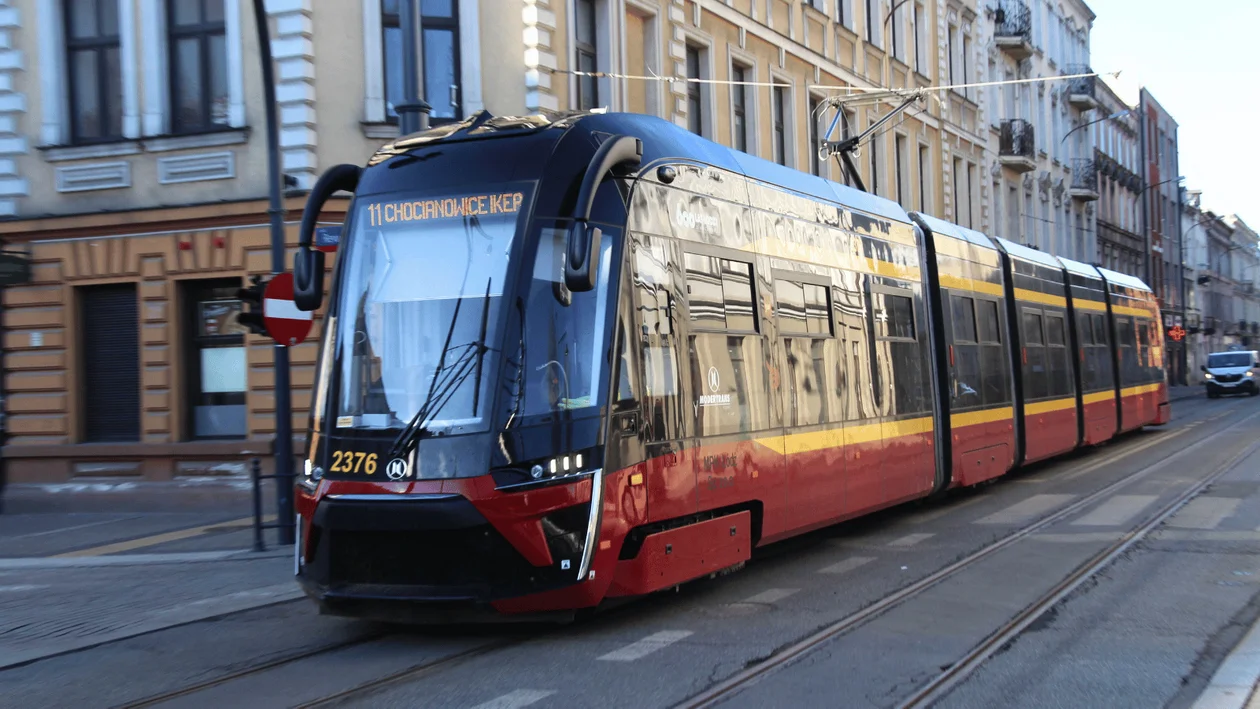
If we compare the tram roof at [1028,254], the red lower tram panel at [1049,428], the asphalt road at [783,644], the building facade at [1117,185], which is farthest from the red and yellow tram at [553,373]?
the building facade at [1117,185]

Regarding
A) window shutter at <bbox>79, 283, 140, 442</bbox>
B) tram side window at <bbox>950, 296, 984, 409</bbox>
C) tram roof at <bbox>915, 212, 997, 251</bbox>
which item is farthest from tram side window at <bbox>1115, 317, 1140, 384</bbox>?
window shutter at <bbox>79, 283, 140, 442</bbox>

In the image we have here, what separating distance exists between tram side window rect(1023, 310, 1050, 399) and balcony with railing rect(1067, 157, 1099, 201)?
3621 centimetres

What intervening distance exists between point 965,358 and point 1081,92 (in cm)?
4291

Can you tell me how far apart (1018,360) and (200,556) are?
1025 cm

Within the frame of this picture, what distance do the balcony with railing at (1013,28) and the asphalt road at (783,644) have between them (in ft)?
112

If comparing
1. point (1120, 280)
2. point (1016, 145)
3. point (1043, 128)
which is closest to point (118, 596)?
point (1120, 280)

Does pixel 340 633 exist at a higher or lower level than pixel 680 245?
lower

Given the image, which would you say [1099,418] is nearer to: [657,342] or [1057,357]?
[1057,357]

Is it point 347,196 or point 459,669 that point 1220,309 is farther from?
point 459,669

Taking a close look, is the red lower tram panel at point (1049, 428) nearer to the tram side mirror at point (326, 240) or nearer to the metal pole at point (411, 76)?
the metal pole at point (411, 76)

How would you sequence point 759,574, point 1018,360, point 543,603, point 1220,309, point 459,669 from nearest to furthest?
point 459,669 → point 543,603 → point 759,574 → point 1018,360 → point 1220,309

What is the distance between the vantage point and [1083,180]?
52.6 metres

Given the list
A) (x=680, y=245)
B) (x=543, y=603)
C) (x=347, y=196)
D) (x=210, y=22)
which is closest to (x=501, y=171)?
(x=680, y=245)

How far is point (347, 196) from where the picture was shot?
16969 millimetres
